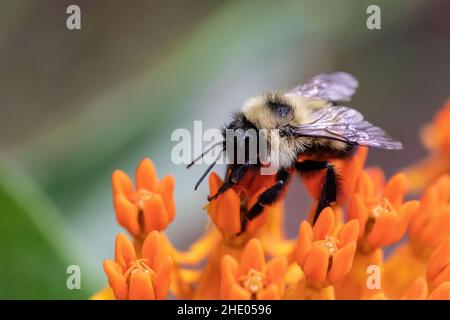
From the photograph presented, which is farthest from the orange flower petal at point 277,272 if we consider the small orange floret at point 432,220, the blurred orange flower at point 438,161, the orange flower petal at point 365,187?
the blurred orange flower at point 438,161

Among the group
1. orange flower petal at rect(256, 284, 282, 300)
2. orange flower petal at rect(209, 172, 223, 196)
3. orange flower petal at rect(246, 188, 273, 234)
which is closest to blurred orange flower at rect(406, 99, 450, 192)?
orange flower petal at rect(246, 188, 273, 234)

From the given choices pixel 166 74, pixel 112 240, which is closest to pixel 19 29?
pixel 166 74

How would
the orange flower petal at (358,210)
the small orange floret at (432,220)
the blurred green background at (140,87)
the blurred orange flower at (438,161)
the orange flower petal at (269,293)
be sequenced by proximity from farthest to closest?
the blurred orange flower at (438,161) → the blurred green background at (140,87) → the small orange floret at (432,220) → the orange flower petal at (358,210) → the orange flower petal at (269,293)

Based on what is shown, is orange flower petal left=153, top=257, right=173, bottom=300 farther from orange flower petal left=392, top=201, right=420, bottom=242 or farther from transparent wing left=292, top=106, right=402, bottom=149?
orange flower petal left=392, top=201, right=420, bottom=242

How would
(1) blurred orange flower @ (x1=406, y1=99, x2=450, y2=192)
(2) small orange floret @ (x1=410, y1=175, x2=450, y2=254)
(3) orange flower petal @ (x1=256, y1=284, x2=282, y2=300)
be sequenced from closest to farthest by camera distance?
1. (3) orange flower petal @ (x1=256, y1=284, x2=282, y2=300)
2. (2) small orange floret @ (x1=410, y1=175, x2=450, y2=254)
3. (1) blurred orange flower @ (x1=406, y1=99, x2=450, y2=192)

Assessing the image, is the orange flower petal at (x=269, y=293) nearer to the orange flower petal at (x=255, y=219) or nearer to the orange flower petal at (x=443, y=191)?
the orange flower petal at (x=255, y=219)

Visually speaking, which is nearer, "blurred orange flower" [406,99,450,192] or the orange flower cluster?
the orange flower cluster

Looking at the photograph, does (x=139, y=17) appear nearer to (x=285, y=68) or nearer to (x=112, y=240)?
(x=285, y=68)

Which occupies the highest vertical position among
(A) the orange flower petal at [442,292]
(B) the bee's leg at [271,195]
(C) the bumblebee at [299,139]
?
(C) the bumblebee at [299,139]
